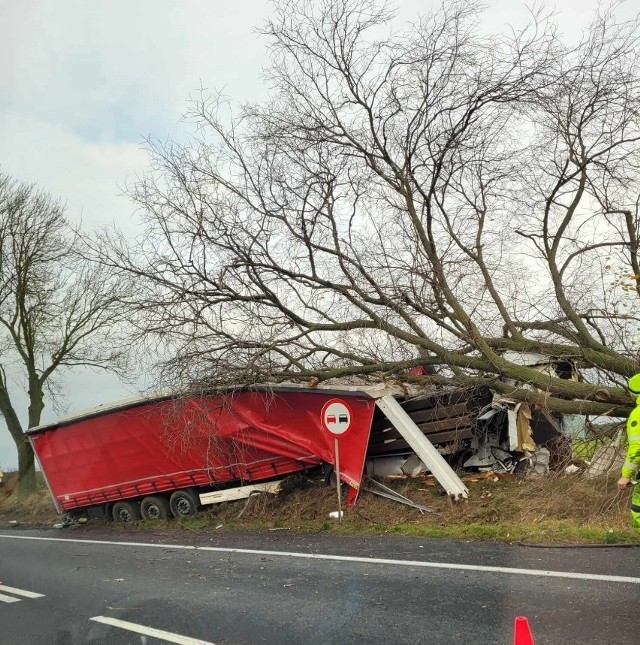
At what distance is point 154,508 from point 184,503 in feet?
3.26

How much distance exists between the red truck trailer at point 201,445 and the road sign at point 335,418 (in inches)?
0.8

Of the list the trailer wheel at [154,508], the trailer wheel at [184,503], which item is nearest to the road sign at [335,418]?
the trailer wheel at [184,503]

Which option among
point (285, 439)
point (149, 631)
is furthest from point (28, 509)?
point (149, 631)

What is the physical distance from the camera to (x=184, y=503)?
14.7m

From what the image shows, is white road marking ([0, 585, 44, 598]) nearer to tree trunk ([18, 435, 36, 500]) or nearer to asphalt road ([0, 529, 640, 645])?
asphalt road ([0, 529, 640, 645])

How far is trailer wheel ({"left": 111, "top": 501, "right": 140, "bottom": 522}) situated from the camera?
51.5ft

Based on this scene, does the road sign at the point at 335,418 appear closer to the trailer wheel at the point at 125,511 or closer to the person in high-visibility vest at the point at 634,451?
the trailer wheel at the point at 125,511

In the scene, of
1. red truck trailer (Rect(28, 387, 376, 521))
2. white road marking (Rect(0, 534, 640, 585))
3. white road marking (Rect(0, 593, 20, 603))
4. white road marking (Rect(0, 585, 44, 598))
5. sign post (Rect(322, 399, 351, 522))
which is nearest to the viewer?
white road marking (Rect(0, 534, 640, 585))

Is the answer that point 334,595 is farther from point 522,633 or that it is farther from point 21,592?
point 21,592

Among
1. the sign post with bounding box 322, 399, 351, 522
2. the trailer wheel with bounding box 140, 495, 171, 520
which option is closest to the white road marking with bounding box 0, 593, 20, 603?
the sign post with bounding box 322, 399, 351, 522

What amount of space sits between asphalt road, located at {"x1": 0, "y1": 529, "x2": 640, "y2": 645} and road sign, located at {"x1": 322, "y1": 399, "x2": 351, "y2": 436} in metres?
2.03

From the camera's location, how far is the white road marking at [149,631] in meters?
5.64

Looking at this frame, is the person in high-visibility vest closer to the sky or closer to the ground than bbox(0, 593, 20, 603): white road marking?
closer to the sky

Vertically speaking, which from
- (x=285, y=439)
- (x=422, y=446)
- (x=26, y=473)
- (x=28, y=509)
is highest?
(x=285, y=439)
